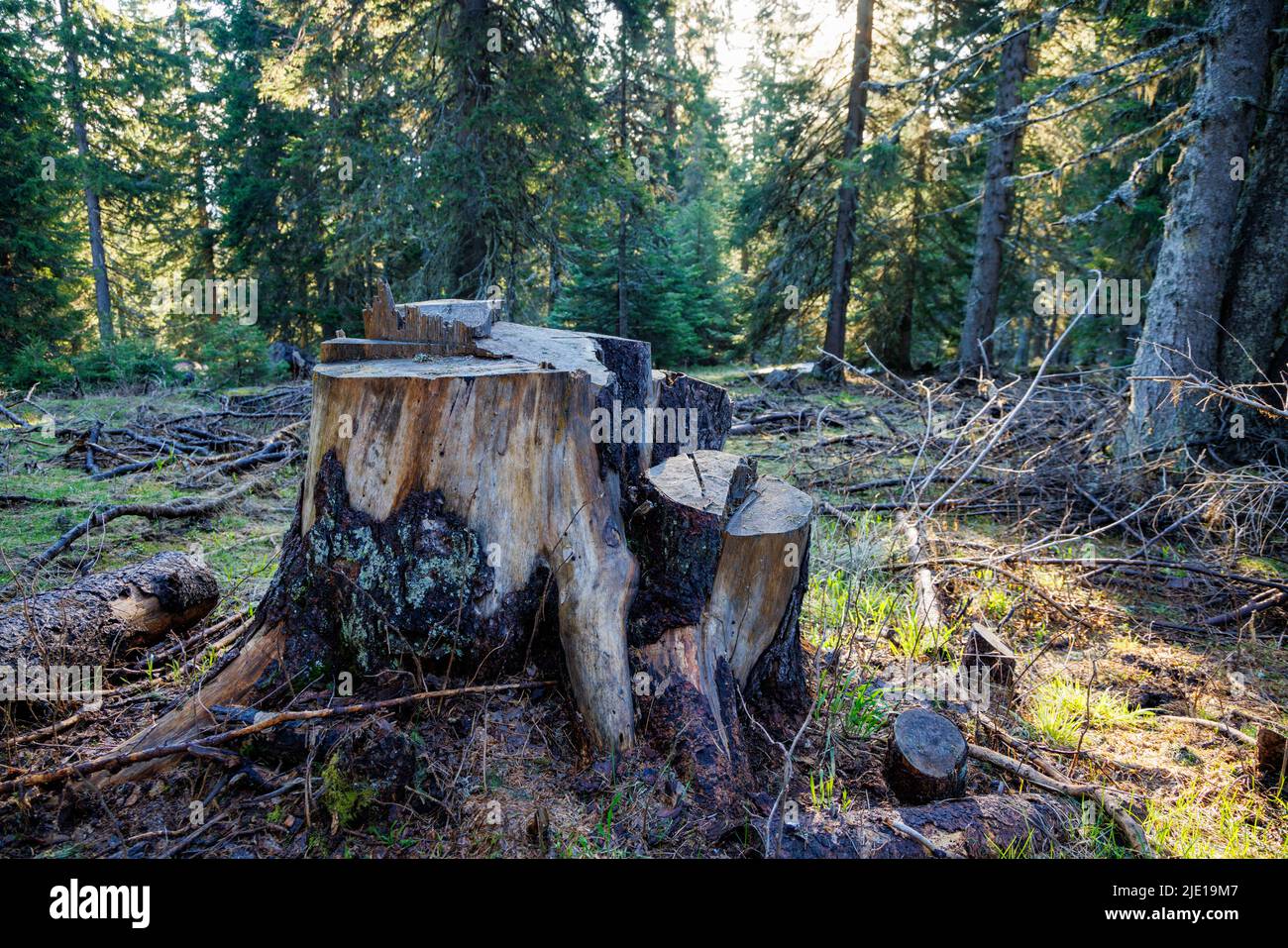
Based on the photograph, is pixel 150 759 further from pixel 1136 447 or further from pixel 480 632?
pixel 1136 447

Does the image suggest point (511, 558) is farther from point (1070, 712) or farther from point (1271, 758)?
point (1271, 758)

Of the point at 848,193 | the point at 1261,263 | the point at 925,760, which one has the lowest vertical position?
the point at 925,760

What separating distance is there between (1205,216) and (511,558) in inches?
280

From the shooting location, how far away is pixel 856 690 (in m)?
3.21

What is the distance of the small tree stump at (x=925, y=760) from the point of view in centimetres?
253

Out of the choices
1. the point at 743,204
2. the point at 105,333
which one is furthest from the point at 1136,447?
the point at 105,333

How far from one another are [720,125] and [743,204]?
16.3m

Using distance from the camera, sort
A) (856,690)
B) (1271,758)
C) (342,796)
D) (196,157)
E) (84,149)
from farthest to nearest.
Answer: (196,157), (84,149), (856,690), (1271,758), (342,796)

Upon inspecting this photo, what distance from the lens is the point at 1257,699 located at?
3.51 metres

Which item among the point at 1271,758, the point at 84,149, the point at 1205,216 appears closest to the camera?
the point at 1271,758

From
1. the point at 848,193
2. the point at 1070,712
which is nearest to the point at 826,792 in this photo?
the point at 1070,712

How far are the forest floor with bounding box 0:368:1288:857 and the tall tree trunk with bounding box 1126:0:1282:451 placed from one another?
0.57m

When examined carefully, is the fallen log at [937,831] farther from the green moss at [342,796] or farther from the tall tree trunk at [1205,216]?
the tall tree trunk at [1205,216]

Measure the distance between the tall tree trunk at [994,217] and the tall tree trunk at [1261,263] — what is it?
254 inches
